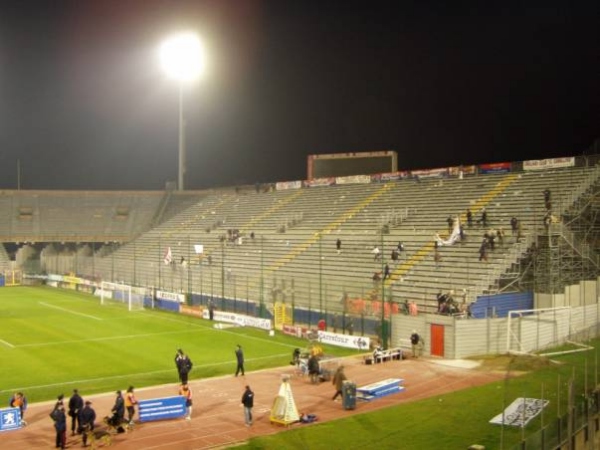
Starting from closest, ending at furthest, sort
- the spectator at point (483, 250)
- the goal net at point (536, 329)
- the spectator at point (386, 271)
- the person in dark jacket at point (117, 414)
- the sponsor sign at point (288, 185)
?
the person in dark jacket at point (117, 414) → the goal net at point (536, 329) → the spectator at point (483, 250) → the spectator at point (386, 271) → the sponsor sign at point (288, 185)

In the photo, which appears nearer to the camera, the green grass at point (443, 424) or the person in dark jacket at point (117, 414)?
the green grass at point (443, 424)

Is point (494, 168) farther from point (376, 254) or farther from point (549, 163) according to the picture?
point (376, 254)

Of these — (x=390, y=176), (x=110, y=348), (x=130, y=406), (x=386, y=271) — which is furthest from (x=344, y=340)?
(x=390, y=176)

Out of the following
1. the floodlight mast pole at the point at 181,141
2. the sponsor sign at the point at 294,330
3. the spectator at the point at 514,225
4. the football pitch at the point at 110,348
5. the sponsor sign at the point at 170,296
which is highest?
the floodlight mast pole at the point at 181,141

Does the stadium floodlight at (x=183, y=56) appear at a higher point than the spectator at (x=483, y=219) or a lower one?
higher

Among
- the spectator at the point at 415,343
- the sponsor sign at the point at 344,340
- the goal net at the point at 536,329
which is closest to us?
the goal net at the point at 536,329

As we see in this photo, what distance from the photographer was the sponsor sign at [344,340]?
30.2m

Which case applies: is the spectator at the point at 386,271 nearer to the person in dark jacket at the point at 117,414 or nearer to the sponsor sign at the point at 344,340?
the sponsor sign at the point at 344,340

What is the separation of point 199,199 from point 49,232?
1542 centimetres

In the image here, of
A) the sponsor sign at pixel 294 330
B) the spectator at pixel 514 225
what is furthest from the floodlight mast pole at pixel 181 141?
the spectator at pixel 514 225

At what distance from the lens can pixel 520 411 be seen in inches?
678

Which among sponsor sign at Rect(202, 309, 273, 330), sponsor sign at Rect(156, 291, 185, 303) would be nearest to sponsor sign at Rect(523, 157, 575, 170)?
sponsor sign at Rect(202, 309, 273, 330)

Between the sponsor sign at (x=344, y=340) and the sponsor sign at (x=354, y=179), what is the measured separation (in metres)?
24.5

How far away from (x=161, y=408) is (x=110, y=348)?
12931 millimetres
